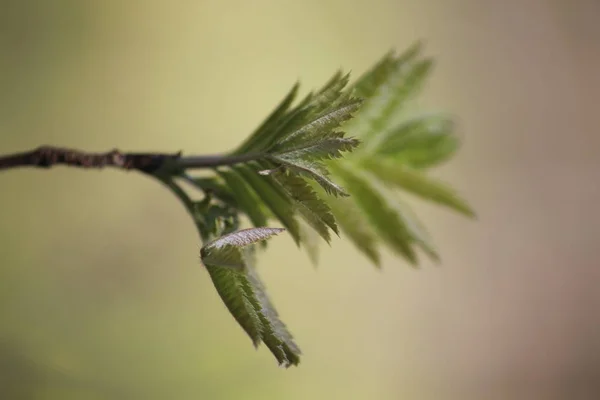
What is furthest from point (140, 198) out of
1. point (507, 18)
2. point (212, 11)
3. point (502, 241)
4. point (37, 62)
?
point (507, 18)

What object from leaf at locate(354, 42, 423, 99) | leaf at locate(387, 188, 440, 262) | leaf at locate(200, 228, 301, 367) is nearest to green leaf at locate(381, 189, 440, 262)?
leaf at locate(387, 188, 440, 262)

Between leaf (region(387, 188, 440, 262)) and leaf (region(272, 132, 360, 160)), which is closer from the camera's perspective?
leaf (region(272, 132, 360, 160))

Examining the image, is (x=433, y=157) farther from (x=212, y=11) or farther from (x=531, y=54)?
(x=531, y=54)

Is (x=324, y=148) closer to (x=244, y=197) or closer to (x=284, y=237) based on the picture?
(x=244, y=197)

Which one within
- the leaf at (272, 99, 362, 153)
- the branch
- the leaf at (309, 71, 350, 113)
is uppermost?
the branch

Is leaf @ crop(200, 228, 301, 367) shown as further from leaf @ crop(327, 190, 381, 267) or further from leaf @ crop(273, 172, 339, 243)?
leaf @ crop(327, 190, 381, 267)

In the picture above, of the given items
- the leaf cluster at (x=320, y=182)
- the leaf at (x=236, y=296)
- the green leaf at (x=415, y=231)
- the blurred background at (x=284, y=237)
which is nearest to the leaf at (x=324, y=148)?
the leaf cluster at (x=320, y=182)
